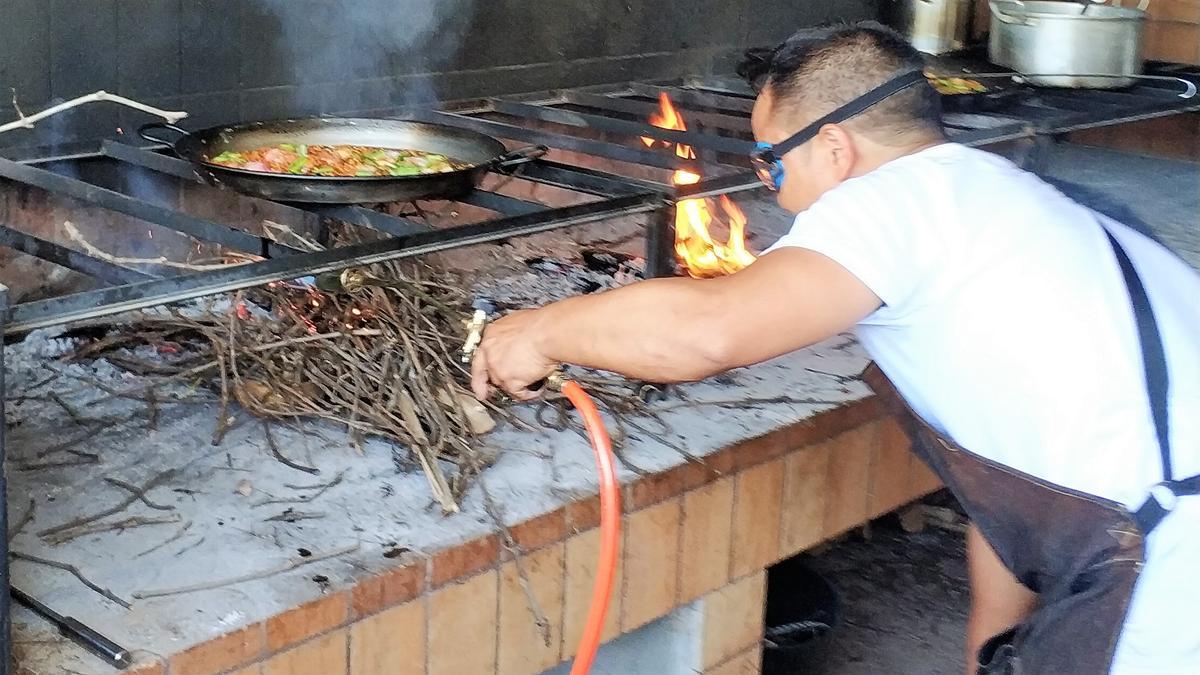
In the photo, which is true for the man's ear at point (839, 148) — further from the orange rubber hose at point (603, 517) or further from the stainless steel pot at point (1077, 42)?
the stainless steel pot at point (1077, 42)

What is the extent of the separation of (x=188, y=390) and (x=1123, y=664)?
162cm

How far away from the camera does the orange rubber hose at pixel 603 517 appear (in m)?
1.71

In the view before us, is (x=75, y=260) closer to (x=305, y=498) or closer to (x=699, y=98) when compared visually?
(x=305, y=498)

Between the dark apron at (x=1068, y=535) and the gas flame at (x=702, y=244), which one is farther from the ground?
the gas flame at (x=702, y=244)

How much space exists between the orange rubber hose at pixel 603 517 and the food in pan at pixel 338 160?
0.69 metres

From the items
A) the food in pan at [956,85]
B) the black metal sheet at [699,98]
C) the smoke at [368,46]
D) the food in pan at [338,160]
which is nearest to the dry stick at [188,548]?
the food in pan at [338,160]

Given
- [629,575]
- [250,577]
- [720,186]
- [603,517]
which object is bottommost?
[629,575]

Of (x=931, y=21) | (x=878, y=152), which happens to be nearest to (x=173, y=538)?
(x=878, y=152)

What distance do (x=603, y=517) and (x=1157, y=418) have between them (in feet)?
2.52

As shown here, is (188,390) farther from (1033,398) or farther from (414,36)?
(1033,398)

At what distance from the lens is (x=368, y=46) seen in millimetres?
3195

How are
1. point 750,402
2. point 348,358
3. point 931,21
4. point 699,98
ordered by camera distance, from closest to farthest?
point 348,358 < point 750,402 < point 699,98 < point 931,21

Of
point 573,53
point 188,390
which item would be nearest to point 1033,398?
point 188,390

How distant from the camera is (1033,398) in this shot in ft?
5.99
